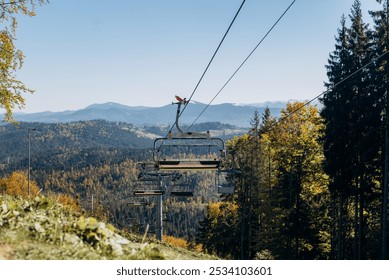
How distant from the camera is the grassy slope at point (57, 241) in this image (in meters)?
5.91

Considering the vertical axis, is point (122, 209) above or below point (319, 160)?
below

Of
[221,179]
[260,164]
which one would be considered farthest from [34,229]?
[260,164]

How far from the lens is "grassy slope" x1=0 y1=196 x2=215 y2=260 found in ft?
19.4

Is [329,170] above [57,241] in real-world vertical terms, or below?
below

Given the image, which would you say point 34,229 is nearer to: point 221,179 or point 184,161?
point 184,161

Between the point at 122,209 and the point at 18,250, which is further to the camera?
the point at 122,209

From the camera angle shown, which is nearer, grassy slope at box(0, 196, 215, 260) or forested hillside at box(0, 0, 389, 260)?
grassy slope at box(0, 196, 215, 260)

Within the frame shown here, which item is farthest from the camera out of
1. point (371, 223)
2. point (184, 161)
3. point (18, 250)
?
point (371, 223)

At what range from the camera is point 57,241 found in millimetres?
6422

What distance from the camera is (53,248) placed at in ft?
20.1

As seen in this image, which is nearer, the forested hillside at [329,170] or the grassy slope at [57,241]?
the grassy slope at [57,241]

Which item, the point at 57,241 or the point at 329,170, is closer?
the point at 57,241
